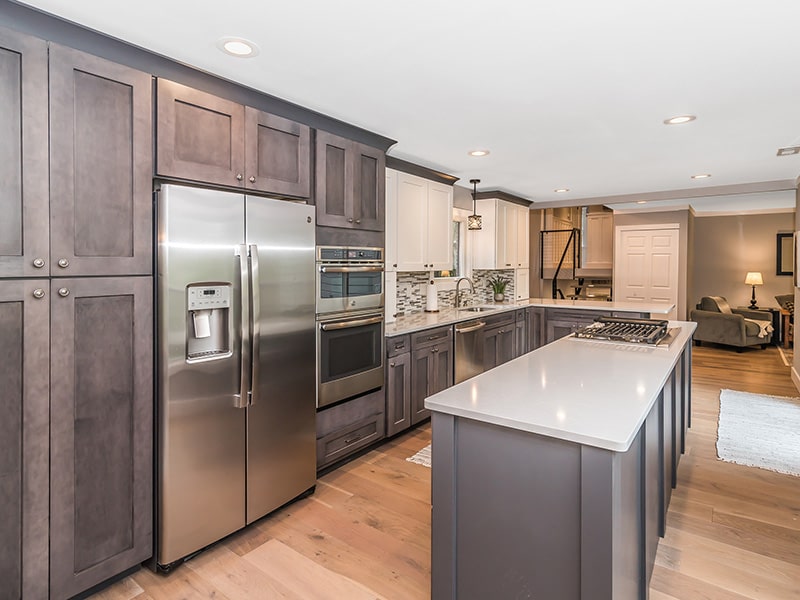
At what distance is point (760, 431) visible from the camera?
3906 mm

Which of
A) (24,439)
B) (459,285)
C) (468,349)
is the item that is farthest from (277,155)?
(459,285)

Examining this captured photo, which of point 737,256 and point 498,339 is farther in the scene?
point 737,256

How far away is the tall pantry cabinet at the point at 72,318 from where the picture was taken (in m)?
1.68

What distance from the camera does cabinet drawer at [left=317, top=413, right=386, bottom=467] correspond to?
2.99m

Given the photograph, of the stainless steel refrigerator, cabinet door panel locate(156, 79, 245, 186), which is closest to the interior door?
the stainless steel refrigerator

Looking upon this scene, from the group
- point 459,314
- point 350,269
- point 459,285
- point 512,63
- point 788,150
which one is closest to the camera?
point 512,63

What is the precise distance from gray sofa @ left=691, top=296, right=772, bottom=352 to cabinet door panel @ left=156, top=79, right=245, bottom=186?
7890 millimetres

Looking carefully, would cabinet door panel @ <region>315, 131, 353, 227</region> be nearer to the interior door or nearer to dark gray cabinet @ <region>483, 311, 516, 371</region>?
dark gray cabinet @ <region>483, 311, 516, 371</region>

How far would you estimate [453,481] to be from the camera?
1654 mm

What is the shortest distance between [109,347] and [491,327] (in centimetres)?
369

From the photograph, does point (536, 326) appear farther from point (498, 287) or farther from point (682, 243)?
point (682, 243)

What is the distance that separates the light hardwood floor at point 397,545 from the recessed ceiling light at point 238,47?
2.34m

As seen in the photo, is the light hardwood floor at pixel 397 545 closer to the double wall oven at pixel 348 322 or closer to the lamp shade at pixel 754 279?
the double wall oven at pixel 348 322

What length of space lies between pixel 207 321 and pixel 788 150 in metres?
4.50
